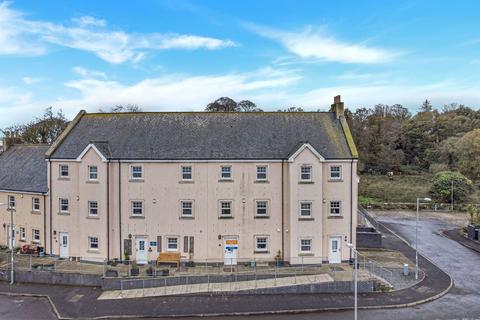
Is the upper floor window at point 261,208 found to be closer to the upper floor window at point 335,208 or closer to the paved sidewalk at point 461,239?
→ the upper floor window at point 335,208

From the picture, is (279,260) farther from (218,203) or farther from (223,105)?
(223,105)

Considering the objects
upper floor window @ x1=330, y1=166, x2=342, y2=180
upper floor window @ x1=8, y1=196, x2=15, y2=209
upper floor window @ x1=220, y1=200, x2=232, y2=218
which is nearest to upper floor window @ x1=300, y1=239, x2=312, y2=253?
upper floor window @ x1=330, y1=166, x2=342, y2=180

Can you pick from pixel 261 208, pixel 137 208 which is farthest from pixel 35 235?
pixel 261 208

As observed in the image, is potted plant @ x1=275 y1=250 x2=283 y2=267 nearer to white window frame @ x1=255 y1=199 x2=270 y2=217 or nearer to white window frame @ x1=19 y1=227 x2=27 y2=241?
white window frame @ x1=255 y1=199 x2=270 y2=217

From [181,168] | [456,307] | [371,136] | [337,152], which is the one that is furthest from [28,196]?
[371,136]

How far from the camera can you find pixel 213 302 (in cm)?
2370

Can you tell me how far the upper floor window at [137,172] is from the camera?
99.9 feet

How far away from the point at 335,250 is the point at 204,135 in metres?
14.3

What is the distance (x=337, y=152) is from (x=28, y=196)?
2704 cm

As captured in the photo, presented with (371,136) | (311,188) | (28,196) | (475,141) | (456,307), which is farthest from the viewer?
(371,136)

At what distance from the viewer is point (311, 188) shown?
29.8m

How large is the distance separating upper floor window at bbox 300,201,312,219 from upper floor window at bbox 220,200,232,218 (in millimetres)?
5734

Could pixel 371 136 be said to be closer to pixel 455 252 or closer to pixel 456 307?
pixel 455 252

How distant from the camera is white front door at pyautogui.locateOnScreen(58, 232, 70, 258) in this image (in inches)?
1235
